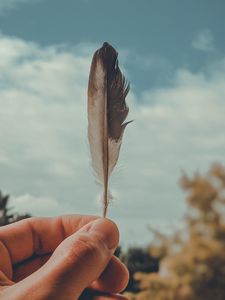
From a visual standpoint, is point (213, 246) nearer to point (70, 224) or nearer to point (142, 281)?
point (142, 281)

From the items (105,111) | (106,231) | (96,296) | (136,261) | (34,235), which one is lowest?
(136,261)

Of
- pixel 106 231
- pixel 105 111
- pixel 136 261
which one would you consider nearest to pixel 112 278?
pixel 106 231

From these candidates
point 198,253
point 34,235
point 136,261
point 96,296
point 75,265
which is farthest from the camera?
point 136,261

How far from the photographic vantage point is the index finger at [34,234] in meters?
2.27

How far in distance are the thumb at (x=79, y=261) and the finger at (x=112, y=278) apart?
0.22 m

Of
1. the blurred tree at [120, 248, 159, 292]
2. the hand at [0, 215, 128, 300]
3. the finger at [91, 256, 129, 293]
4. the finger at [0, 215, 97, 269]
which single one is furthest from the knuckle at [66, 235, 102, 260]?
the blurred tree at [120, 248, 159, 292]

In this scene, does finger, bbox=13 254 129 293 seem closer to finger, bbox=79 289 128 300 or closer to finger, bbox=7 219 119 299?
finger, bbox=79 289 128 300

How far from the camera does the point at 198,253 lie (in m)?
0.74

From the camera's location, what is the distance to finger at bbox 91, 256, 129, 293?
201 cm

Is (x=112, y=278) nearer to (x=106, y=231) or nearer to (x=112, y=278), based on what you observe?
(x=112, y=278)

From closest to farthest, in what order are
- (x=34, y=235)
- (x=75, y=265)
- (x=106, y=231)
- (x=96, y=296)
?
1. (x=75, y=265)
2. (x=106, y=231)
3. (x=96, y=296)
4. (x=34, y=235)

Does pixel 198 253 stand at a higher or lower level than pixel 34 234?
higher

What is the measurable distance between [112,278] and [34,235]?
1.67ft

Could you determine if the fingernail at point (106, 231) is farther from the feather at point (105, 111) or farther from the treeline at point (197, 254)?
the treeline at point (197, 254)
